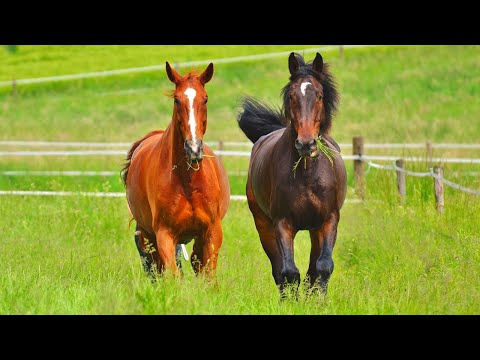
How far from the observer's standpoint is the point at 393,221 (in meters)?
11.6

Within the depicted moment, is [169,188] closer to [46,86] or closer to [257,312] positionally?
[257,312]

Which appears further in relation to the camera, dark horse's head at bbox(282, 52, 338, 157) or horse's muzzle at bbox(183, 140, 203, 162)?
dark horse's head at bbox(282, 52, 338, 157)

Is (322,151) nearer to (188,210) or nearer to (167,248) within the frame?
(188,210)

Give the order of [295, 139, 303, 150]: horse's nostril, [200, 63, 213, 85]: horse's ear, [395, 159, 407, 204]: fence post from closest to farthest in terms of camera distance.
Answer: [295, 139, 303, 150]: horse's nostril
[200, 63, 213, 85]: horse's ear
[395, 159, 407, 204]: fence post

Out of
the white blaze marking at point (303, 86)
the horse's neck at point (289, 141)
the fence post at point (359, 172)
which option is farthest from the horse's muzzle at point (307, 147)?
the fence post at point (359, 172)

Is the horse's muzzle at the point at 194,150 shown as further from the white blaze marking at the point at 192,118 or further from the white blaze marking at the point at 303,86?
the white blaze marking at the point at 303,86

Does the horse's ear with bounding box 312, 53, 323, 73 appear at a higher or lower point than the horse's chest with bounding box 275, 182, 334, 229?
higher

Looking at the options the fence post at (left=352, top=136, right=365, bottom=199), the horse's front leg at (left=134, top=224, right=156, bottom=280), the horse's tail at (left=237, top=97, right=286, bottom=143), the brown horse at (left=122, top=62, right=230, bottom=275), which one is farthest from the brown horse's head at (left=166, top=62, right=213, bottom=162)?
the fence post at (left=352, top=136, right=365, bottom=199)

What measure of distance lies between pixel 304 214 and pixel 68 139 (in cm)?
2128

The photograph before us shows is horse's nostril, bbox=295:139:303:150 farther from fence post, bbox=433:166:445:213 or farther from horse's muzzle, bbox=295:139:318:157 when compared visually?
fence post, bbox=433:166:445:213

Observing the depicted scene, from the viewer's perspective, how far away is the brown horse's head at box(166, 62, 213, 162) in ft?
25.2

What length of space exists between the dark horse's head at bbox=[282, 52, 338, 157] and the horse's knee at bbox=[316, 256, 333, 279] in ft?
3.26

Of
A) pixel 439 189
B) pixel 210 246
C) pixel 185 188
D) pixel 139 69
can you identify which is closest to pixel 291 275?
pixel 210 246

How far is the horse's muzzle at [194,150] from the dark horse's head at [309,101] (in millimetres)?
827
